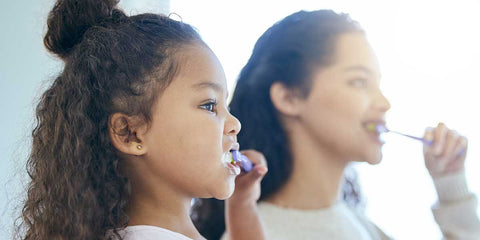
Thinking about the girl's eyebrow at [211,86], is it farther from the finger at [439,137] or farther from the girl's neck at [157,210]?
the finger at [439,137]

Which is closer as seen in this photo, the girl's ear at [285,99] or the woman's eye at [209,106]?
the woman's eye at [209,106]

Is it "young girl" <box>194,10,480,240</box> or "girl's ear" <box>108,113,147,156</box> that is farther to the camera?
"young girl" <box>194,10,480,240</box>

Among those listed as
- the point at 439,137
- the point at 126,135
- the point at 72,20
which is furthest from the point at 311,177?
the point at 72,20

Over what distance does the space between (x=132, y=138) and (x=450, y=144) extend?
0.40 metres

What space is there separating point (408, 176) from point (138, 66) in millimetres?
376

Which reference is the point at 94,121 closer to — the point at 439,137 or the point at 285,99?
the point at 285,99

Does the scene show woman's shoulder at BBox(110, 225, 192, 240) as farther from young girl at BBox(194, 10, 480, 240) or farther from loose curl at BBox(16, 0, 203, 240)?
young girl at BBox(194, 10, 480, 240)

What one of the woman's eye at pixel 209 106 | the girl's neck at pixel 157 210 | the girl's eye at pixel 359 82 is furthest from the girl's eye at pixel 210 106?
the girl's eye at pixel 359 82

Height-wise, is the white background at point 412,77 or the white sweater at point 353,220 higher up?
the white background at point 412,77

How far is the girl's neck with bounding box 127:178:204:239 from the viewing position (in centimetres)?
69

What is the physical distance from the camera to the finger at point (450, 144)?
0.71 meters

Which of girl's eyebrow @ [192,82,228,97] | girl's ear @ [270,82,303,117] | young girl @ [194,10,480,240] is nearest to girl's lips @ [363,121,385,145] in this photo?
young girl @ [194,10,480,240]

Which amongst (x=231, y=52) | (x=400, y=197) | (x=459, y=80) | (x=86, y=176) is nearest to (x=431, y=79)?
(x=459, y=80)

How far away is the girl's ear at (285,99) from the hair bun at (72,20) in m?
0.26
